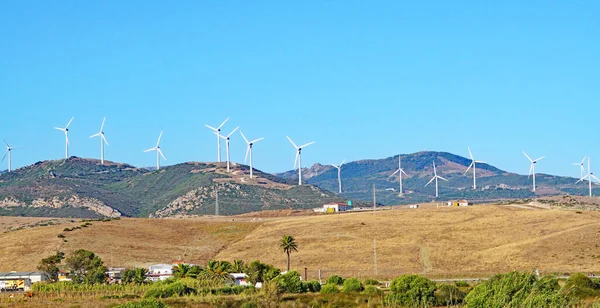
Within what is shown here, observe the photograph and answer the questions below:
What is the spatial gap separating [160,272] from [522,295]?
89554 mm

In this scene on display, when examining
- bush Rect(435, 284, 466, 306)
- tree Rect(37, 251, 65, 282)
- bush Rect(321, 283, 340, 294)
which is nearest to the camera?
bush Rect(435, 284, 466, 306)

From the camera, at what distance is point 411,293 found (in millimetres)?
74875

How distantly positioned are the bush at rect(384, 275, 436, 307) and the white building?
1913 inches

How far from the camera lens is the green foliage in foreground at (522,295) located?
36969 millimetres

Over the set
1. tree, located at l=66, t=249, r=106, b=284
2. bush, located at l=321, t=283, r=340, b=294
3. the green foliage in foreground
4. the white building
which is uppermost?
the green foliage in foreground

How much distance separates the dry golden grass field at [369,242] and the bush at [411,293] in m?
42.7

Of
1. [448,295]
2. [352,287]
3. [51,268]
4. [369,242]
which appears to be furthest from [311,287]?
[369,242]

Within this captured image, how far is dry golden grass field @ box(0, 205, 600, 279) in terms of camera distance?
136000 millimetres

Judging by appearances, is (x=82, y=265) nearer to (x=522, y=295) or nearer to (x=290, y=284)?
(x=290, y=284)

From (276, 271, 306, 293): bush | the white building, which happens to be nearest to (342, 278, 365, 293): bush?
(276, 271, 306, 293): bush

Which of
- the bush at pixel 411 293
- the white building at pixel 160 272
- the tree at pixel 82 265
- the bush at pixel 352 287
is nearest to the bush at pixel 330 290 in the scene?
the bush at pixel 352 287

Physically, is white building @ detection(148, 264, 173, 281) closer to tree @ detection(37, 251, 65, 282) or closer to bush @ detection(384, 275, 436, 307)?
tree @ detection(37, 251, 65, 282)

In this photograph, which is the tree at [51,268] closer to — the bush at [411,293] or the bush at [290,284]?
the bush at [290,284]

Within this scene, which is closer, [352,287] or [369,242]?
[352,287]
